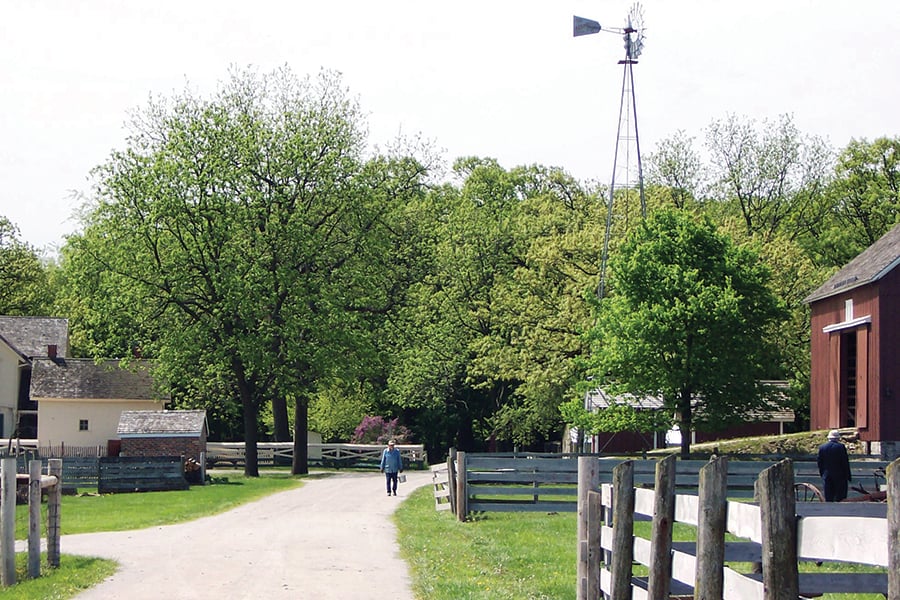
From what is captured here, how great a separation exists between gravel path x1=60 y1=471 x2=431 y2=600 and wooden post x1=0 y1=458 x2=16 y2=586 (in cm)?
120

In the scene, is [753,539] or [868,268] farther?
[868,268]

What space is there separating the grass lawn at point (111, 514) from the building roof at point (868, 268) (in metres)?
18.9

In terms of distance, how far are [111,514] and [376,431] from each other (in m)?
36.2

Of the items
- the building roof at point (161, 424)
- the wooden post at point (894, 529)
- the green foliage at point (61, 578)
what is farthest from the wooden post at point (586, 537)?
the building roof at point (161, 424)

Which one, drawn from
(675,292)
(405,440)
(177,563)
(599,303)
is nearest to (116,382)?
(405,440)

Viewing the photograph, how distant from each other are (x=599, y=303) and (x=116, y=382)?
29.5 m

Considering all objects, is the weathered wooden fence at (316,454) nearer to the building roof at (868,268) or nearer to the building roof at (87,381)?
the building roof at (87,381)

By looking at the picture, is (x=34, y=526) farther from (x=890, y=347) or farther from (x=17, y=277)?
(x=17, y=277)

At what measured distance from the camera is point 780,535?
21.0ft

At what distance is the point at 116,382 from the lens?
59219mm

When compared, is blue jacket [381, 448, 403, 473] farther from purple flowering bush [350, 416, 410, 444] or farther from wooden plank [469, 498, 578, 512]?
purple flowering bush [350, 416, 410, 444]

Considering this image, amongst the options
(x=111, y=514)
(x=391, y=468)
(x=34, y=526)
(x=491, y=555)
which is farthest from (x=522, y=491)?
(x=34, y=526)

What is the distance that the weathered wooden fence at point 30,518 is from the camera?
48.3ft

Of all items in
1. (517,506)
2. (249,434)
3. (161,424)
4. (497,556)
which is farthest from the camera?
(249,434)
